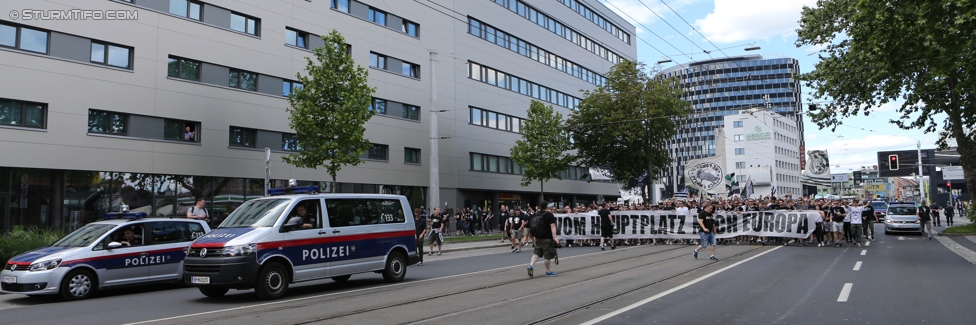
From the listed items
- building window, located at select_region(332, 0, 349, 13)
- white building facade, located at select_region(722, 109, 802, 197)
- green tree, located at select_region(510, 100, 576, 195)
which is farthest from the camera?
white building facade, located at select_region(722, 109, 802, 197)

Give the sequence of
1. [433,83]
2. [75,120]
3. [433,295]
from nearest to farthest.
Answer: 1. [433,295]
2. [75,120]
3. [433,83]

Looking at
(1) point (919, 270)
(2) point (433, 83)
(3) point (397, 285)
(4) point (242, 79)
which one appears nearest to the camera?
(3) point (397, 285)

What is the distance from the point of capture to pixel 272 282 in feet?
36.4

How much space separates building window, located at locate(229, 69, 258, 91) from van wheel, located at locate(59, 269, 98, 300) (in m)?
18.7

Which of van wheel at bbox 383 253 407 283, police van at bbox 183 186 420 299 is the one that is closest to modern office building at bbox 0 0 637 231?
police van at bbox 183 186 420 299

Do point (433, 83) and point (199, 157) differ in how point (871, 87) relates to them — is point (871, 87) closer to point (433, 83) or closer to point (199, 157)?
point (433, 83)

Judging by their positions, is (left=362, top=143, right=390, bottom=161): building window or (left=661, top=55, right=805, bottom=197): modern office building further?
(left=661, top=55, right=805, bottom=197): modern office building

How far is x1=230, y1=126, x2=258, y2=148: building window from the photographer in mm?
29625

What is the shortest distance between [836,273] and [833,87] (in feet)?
51.9

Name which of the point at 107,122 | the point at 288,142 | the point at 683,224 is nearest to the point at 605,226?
the point at 683,224

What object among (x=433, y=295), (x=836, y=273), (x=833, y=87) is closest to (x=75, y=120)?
(x=433, y=295)

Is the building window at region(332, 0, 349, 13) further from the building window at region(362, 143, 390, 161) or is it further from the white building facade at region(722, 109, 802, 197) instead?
the white building facade at region(722, 109, 802, 197)

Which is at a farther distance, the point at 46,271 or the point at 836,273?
the point at 836,273

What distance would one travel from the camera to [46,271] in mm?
11484
